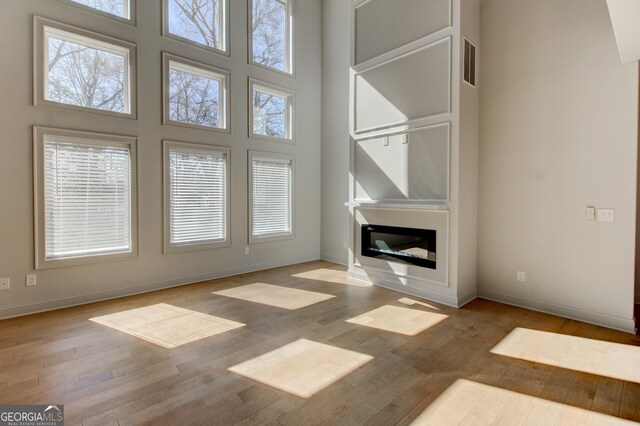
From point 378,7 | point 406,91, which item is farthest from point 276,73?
point 406,91

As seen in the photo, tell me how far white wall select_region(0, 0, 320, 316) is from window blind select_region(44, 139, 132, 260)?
0.17 m

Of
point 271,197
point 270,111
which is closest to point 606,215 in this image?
point 271,197

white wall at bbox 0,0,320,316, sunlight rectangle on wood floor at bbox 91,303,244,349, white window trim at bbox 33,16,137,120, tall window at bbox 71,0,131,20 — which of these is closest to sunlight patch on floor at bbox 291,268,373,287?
white wall at bbox 0,0,320,316

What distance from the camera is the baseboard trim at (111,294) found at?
138 inches

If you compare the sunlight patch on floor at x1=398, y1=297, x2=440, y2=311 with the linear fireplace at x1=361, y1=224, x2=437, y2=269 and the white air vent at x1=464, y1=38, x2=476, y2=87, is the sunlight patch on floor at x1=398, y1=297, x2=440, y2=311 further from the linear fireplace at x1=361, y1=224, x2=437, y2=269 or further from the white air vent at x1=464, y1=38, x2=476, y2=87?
the white air vent at x1=464, y1=38, x2=476, y2=87

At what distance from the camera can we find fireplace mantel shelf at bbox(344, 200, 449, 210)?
385cm

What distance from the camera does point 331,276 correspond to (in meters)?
5.18

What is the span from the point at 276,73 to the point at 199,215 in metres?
2.81

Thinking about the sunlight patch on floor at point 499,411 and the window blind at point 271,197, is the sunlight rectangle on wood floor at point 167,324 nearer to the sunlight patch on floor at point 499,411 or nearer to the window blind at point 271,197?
the sunlight patch on floor at point 499,411

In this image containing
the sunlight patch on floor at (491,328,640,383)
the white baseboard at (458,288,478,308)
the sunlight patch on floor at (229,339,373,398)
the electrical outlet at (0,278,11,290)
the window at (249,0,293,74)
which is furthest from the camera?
the window at (249,0,293,74)

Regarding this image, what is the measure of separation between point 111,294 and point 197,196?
1.69 meters

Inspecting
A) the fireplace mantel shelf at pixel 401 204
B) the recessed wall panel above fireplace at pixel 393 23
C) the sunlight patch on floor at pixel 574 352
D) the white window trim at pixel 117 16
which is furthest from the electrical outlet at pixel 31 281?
the recessed wall panel above fireplace at pixel 393 23

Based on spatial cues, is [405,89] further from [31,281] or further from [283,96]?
[31,281]

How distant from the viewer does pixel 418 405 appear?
6.64 feet
